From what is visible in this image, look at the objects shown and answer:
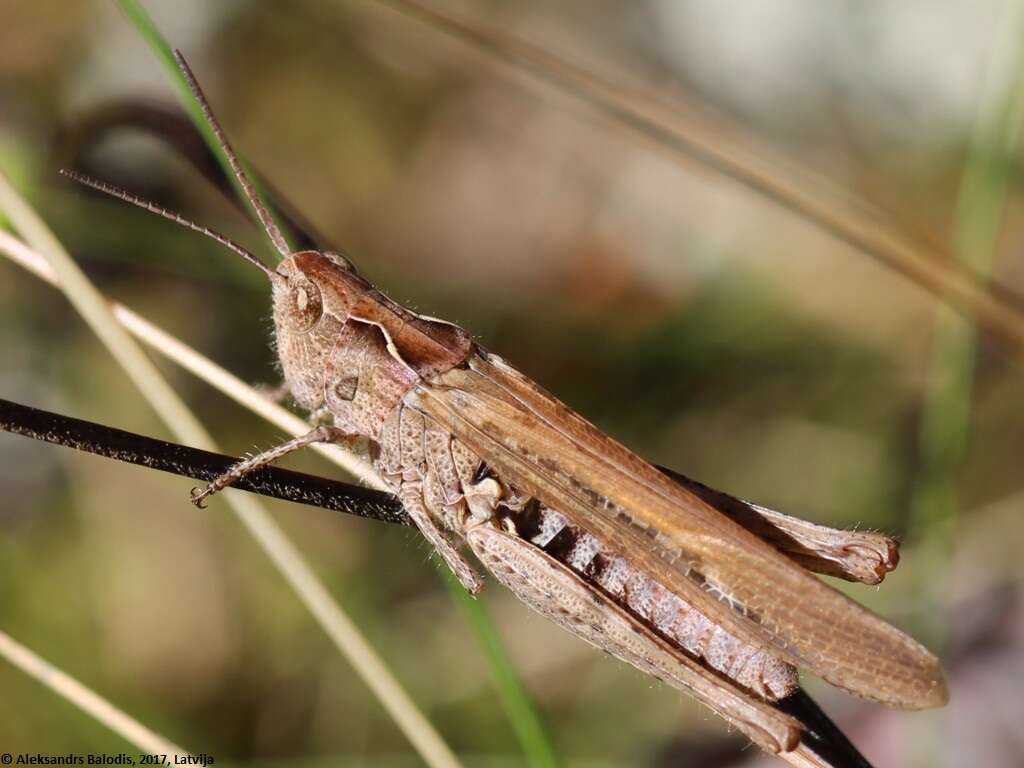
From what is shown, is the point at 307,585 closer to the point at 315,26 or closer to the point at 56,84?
the point at 56,84

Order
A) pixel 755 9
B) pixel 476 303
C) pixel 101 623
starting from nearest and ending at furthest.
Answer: pixel 101 623 → pixel 476 303 → pixel 755 9

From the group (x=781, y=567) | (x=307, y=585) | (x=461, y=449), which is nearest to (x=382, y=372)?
(x=461, y=449)

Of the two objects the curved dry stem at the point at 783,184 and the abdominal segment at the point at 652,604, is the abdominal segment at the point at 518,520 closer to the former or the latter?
the abdominal segment at the point at 652,604

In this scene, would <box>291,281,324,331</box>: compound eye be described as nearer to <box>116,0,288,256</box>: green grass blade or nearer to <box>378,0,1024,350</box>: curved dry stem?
<box>116,0,288,256</box>: green grass blade

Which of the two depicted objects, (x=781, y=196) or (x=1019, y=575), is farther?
(x=1019, y=575)

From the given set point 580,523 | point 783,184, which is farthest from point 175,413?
point 783,184

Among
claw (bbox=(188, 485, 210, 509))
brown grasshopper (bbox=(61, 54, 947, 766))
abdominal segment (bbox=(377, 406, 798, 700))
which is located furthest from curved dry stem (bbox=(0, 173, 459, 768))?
abdominal segment (bbox=(377, 406, 798, 700))

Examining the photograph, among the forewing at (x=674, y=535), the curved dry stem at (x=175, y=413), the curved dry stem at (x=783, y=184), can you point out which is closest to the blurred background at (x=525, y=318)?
the curved dry stem at (x=783, y=184)

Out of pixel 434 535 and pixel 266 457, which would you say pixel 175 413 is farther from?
pixel 434 535

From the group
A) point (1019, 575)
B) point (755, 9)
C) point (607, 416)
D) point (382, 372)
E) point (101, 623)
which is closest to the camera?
point (382, 372)
